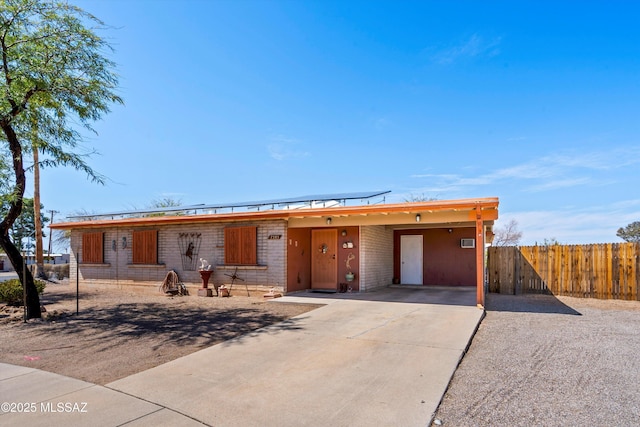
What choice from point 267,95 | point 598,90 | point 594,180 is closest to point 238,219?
point 267,95

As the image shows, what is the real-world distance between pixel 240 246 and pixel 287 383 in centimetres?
822

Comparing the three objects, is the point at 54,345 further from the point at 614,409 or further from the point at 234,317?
the point at 614,409

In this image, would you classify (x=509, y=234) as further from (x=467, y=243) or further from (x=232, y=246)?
(x=232, y=246)

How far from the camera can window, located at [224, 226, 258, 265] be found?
39.3 ft

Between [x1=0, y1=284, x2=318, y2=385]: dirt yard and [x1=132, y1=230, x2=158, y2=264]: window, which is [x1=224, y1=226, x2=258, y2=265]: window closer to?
[x1=0, y1=284, x2=318, y2=385]: dirt yard

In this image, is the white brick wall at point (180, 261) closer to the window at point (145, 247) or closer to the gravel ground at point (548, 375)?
the window at point (145, 247)

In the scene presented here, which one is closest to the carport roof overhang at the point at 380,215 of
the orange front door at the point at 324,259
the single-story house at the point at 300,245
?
the single-story house at the point at 300,245

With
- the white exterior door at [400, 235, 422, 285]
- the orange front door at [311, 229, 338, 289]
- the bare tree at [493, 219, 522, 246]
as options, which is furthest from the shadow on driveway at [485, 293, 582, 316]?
the bare tree at [493, 219, 522, 246]

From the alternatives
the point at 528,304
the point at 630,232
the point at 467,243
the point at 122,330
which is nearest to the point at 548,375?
the point at 528,304

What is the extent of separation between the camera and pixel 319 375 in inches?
180

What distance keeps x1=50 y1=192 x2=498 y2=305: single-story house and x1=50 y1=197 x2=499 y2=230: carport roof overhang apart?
0.09 ft

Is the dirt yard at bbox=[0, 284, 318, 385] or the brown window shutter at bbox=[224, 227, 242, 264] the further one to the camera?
the brown window shutter at bbox=[224, 227, 242, 264]

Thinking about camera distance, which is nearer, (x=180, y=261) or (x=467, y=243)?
(x=180, y=261)

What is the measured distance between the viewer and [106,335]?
6.67 meters
